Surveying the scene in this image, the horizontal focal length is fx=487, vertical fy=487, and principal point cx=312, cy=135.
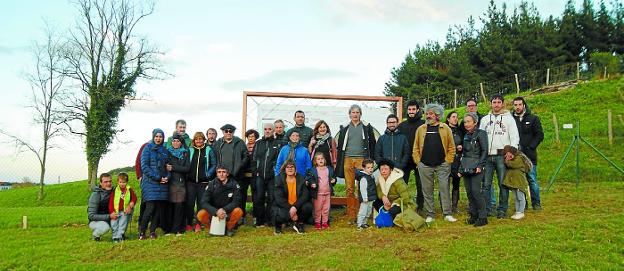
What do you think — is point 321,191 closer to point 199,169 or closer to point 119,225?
point 199,169

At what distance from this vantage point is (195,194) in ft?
27.7

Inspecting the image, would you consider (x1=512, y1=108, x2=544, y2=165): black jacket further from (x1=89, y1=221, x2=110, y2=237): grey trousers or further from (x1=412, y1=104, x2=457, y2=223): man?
(x1=89, y1=221, x2=110, y2=237): grey trousers

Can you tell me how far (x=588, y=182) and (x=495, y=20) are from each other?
2643 cm

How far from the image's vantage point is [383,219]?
7.73 m

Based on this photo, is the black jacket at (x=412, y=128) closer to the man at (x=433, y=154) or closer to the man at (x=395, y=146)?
the man at (x=395, y=146)

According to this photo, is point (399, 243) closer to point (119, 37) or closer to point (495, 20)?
point (119, 37)

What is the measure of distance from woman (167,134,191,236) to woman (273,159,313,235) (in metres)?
1.56

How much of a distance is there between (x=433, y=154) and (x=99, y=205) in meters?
5.47

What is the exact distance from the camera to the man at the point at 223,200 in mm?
8055

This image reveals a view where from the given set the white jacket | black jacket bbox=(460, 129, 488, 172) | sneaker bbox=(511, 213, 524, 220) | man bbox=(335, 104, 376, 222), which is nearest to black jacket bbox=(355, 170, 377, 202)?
man bbox=(335, 104, 376, 222)

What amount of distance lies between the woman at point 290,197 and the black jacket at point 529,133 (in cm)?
377

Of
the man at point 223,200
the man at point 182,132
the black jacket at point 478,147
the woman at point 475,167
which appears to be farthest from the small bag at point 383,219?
the man at point 182,132

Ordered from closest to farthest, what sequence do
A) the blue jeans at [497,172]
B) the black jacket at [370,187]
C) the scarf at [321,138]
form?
the blue jeans at [497,172] → the black jacket at [370,187] → the scarf at [321,138]

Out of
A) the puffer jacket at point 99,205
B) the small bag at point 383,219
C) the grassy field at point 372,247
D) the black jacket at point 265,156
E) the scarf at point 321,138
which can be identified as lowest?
the grassy field at point 372,247
